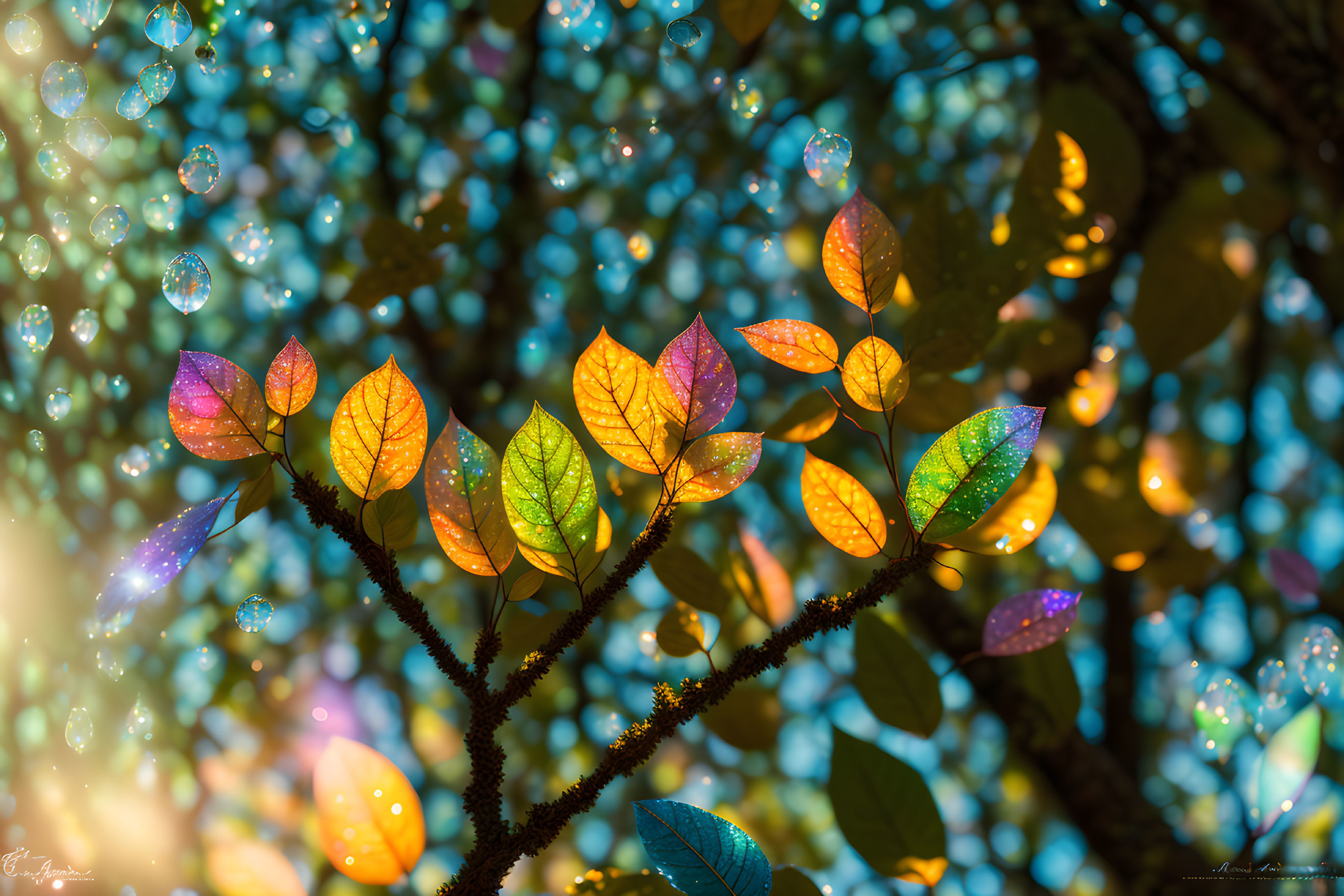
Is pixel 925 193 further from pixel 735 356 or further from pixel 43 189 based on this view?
pixel 43 189

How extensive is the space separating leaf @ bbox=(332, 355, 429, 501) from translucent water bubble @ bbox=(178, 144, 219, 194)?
0.88 feet

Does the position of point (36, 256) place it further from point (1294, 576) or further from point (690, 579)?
point (1294, 576)

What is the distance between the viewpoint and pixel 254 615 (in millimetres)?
344

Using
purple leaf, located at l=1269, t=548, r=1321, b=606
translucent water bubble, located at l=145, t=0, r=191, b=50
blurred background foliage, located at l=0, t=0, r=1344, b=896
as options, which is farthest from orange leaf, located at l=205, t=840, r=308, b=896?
purple leaf, located at l=1269, t=548, r=1321, b=606

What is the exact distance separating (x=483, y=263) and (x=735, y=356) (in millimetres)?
175

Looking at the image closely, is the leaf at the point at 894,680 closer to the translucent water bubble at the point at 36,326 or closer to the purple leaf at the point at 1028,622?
the purple leaf at the point at 1028,622

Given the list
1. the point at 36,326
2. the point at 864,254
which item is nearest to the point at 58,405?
the point at 36,326

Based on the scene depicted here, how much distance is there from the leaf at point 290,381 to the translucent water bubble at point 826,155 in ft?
0.95

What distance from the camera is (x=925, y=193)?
0.40 m

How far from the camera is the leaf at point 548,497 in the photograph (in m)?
0.23

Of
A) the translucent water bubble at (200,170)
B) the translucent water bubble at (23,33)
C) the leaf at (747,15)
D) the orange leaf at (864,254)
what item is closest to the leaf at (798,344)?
the orange leaf at (864,254)

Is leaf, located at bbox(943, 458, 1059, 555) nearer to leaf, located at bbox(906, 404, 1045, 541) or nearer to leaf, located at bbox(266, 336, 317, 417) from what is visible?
leaf, located at bbox(906, 404, 1045, 541)

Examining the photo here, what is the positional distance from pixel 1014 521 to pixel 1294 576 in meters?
0.21

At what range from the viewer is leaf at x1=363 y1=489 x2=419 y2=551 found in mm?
245
